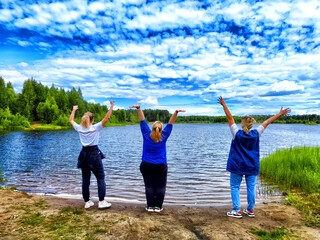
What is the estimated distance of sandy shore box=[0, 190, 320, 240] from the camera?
16.0 feet

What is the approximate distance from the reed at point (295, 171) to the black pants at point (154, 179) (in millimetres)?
6071

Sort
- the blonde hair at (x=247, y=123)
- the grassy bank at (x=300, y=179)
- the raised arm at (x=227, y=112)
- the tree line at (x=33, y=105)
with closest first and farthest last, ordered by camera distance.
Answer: the blonde hair at (x=247, y=123)
the raised arm at (x=227, y=112)
the grassy bank at (x=300, y=179)
the tree line at (x=33, y=105)

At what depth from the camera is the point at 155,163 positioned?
6230 mm

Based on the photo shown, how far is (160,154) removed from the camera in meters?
6.27

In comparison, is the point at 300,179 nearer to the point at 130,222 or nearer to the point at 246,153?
the point at 246,153

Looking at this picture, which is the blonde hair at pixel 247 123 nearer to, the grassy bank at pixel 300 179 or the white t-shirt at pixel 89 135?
the grassy bank at pixel 300 179

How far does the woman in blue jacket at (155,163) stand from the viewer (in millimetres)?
6229

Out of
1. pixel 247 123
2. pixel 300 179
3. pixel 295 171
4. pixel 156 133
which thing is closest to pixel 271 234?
pixel 247 123

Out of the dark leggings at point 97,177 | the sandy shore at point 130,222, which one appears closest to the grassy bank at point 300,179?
the sandy shore at point 130,222

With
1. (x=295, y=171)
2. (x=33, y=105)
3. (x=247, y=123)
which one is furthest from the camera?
(x=33, y=105)

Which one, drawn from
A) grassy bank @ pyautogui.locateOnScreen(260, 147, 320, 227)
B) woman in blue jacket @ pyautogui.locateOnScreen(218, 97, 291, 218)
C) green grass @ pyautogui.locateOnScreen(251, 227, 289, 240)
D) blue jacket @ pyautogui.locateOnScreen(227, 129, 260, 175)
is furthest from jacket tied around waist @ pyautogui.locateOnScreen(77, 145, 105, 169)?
grassy bank @ pyautogui.locateOnScreen(260, 147, 320, 227)

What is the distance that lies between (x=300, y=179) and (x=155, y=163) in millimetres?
7814

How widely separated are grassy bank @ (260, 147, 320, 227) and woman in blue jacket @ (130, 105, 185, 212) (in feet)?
13.5

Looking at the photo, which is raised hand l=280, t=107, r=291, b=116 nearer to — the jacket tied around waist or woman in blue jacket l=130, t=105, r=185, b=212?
woman in blue jacket l=130, t=105, r=185, b=212
